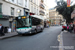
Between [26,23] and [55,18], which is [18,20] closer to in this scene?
[26,23]

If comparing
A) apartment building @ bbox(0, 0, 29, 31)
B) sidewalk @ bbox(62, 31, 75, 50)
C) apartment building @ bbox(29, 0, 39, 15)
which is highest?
apartment building @ bbox(29, 0, 39, 15)

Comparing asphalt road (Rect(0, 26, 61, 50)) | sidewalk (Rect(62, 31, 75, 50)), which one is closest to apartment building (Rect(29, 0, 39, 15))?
asphalt road (Rect(0, 26, 61, 50))

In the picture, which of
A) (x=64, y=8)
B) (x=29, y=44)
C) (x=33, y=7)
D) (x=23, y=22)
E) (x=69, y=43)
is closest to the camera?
(x=29, y=44)

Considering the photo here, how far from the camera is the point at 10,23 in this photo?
18.0 m

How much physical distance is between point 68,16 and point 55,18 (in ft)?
226

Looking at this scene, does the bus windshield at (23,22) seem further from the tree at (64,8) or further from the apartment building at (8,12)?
the tree at (64,8)

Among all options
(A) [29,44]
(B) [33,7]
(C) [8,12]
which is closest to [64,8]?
(B) [33,7]

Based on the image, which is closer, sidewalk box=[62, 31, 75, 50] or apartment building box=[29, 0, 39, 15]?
sidewalk box=[62, 31, 75, 50]

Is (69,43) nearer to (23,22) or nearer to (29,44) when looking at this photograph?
(29,44)

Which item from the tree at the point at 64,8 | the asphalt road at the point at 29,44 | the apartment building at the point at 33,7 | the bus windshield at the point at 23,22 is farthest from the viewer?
the apartment building at the point at 33,7

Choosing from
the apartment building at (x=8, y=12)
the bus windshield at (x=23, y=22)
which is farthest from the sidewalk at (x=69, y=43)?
the apartment building at (x=8, y=12)

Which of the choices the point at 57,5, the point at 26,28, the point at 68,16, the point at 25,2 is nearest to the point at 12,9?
the point at 25,2

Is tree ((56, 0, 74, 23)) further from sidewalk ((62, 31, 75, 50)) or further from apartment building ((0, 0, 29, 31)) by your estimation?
sidewalk ((62, 31, 75, 50))

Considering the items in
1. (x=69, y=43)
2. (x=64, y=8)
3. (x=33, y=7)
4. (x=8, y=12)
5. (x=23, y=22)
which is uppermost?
(x=33, y=7)
